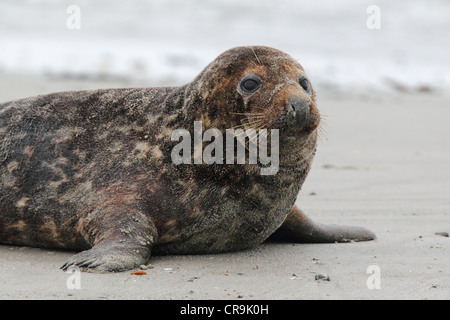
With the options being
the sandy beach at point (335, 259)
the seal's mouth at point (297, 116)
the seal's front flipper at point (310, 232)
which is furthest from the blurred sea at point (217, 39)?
the seal's mouth at point (297, 116)

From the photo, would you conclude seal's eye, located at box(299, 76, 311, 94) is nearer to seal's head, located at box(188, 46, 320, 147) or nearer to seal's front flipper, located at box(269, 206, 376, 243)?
seal's head, located at box(188, 46, 320, 147)

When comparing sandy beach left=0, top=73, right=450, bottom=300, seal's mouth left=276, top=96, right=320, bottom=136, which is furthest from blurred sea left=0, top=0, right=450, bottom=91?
seal's mouth left=276, top=96, right=320, bottom=136

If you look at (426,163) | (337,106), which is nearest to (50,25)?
(337,106)

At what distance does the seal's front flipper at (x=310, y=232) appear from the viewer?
15.3ft

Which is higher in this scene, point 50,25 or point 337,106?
point 50,25

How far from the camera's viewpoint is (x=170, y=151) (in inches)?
163

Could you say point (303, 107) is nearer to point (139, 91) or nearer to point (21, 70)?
point (139, 91)

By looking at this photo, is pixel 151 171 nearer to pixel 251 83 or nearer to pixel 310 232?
pixel 251 83

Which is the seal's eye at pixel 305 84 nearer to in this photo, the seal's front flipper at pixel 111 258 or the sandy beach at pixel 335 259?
the sandy beach at pixel 335 259

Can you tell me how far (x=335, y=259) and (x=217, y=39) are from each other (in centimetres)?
1620

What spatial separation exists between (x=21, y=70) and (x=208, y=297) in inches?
469

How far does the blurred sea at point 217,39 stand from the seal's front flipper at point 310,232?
9.23 meters

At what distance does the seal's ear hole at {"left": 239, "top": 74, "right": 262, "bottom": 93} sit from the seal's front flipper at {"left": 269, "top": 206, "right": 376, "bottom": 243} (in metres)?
1.06

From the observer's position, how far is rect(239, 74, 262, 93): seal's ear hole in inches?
153
